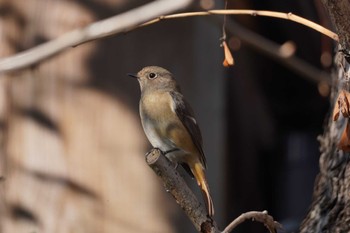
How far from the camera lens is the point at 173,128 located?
436 cm

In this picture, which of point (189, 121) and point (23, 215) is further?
Result: point (23, 215)

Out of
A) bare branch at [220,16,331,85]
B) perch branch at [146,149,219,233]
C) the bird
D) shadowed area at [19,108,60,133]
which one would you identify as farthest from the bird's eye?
perch branch at [146,149,219,233]

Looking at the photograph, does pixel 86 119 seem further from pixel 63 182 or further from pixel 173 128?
pixel 173 128

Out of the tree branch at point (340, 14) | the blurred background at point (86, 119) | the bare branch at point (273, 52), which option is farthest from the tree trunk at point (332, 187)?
the blurred background at point (86, 119)

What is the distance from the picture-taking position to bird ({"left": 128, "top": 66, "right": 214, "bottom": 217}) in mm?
4266

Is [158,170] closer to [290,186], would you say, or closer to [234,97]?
[234,97]

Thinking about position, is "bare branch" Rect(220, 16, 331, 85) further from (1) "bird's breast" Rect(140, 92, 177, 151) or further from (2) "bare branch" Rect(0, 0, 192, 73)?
(2) "bare branch" Rect(0, 0, 192, 73)

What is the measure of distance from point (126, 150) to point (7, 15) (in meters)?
0.84

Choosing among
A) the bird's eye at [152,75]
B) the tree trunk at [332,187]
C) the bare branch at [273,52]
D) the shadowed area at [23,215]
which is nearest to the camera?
the tree trunk at [332,187]

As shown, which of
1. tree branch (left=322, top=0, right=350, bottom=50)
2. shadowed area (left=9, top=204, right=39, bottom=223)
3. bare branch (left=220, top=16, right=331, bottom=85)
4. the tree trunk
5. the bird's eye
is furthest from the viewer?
shadowed area (left=9, top=204, right=39, bottom=223)

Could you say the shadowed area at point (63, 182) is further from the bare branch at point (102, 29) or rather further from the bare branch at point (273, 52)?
the bare branch at point (102, 29)

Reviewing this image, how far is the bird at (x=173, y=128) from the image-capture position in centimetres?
427

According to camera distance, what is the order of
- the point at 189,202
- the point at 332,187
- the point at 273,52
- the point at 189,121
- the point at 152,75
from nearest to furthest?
the point at 189,202 < the point at 332,187 < the point at 273,52 < the point at 189,121 < the point at 152,75

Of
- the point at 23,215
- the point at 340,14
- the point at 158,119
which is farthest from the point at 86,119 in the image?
the point at 340,14
